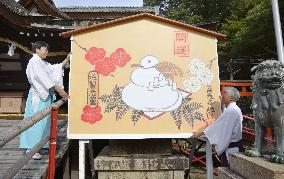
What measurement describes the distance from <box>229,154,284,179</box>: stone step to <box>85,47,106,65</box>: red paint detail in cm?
233

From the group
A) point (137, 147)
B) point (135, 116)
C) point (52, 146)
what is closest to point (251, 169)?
point (52, 146)

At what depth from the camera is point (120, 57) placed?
4801 millimetres

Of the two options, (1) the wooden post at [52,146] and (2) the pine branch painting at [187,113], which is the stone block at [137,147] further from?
(1) the wooden post at [52,146]

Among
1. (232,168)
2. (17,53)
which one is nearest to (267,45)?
(17,53)

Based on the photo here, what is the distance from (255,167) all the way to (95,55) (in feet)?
9.28

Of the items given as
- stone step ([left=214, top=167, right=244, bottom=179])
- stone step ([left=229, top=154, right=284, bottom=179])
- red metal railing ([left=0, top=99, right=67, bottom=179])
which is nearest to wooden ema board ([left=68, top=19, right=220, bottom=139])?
red metal railing ([left=0, top=99, right=67, bottom=179])

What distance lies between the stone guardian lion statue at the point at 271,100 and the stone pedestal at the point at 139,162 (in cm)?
240

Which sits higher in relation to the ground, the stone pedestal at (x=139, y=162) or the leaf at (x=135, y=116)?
the leaf at (x=135, y=116)

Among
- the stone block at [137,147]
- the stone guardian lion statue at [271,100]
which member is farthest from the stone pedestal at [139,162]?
the stone guardian lion statue at [271,100]

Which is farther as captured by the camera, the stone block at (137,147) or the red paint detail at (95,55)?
the stone block at (137,147)

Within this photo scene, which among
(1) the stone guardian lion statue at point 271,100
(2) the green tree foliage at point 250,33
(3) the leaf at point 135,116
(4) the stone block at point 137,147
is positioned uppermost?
(2) the green tree foliage at point 250,33

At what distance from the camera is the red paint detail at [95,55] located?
15.8 feet

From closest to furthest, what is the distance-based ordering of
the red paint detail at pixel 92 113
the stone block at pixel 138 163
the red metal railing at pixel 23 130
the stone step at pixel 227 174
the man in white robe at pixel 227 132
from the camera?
1. the red metal railing at pixel 23 130
2. the stone step at pixel 227 174
3. the man in white robe at pixel 227 132
4. the red paint detail at pixel 92 113
5. the stone block at pixel 138 163

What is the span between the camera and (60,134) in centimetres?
611
